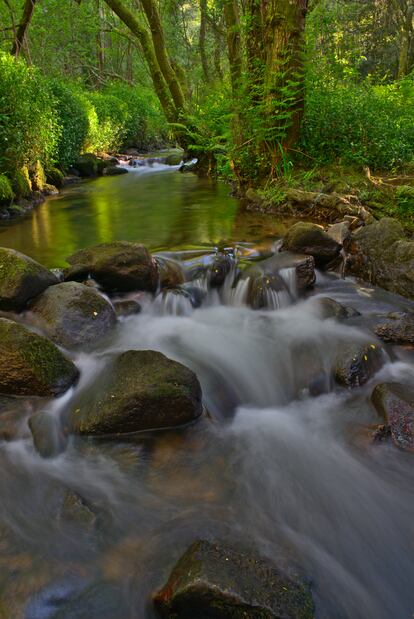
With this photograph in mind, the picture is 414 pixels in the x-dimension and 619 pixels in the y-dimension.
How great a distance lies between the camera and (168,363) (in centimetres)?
346

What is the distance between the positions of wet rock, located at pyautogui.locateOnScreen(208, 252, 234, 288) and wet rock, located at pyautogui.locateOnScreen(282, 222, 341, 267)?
866mm

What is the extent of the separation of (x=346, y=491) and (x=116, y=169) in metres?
15.4

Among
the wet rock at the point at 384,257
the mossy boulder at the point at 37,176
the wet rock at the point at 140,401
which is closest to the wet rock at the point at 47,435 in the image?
the wet rock at the point at 140,401

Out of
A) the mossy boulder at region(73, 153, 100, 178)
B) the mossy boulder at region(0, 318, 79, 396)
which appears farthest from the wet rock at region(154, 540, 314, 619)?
the mossy boulder at region(73, 153, 100, 178)

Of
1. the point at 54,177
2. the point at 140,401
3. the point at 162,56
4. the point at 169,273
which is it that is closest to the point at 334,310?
the point at 169,273

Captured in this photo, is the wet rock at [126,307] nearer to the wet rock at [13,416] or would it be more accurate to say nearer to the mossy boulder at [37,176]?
the wet rock at [13,416]

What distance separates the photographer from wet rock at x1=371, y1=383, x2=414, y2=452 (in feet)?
10.4

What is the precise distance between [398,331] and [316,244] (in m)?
1.89

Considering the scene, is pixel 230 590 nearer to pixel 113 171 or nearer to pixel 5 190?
pixel 5 190

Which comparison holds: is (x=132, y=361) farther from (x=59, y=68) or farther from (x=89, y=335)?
(x=59, y=68)

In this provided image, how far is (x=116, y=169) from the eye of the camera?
54.4 feet

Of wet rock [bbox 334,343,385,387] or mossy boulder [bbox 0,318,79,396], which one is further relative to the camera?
wet rock [bbox 334,343,385,387]

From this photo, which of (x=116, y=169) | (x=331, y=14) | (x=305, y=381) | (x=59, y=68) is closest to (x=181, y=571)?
(x=305, y=381)

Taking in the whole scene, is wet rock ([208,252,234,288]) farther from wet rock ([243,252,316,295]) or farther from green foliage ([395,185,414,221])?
green foliage ([395,185,414,221])
